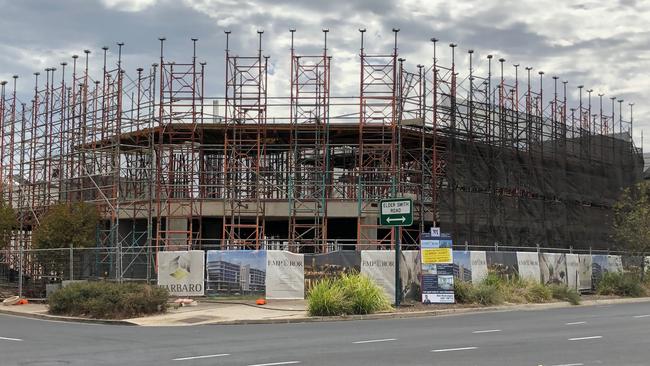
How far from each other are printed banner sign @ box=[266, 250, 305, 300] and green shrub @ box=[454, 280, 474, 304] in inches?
208

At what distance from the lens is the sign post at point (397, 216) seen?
23.8m

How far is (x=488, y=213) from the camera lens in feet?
123

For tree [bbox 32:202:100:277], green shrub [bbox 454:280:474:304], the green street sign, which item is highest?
Answer: the green street sign

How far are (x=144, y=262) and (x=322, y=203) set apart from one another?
8794 millimetres

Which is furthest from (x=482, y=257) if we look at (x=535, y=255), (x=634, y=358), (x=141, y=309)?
(x=634, y=358)

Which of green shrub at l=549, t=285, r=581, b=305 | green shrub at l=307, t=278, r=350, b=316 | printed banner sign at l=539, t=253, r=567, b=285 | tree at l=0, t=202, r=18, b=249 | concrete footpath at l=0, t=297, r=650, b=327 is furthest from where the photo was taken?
tree at l=0, t=202, r=18, b=249

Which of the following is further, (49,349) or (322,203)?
(322,203)

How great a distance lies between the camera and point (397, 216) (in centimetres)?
2411

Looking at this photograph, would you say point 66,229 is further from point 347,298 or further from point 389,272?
point 347,298

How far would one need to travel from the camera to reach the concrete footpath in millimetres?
21312

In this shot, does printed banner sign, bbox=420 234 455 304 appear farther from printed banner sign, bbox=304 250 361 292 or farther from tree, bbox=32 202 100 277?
tree, bbox=32 202 100 277

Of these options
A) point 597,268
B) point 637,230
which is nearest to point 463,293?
point 597,268

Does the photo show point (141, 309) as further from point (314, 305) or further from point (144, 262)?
point (144, 262)

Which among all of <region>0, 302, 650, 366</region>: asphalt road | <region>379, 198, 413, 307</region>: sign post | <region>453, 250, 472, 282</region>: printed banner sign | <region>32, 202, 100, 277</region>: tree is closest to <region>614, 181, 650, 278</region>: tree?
<region>453, 250, 472, 282</region>: printed banner sign
